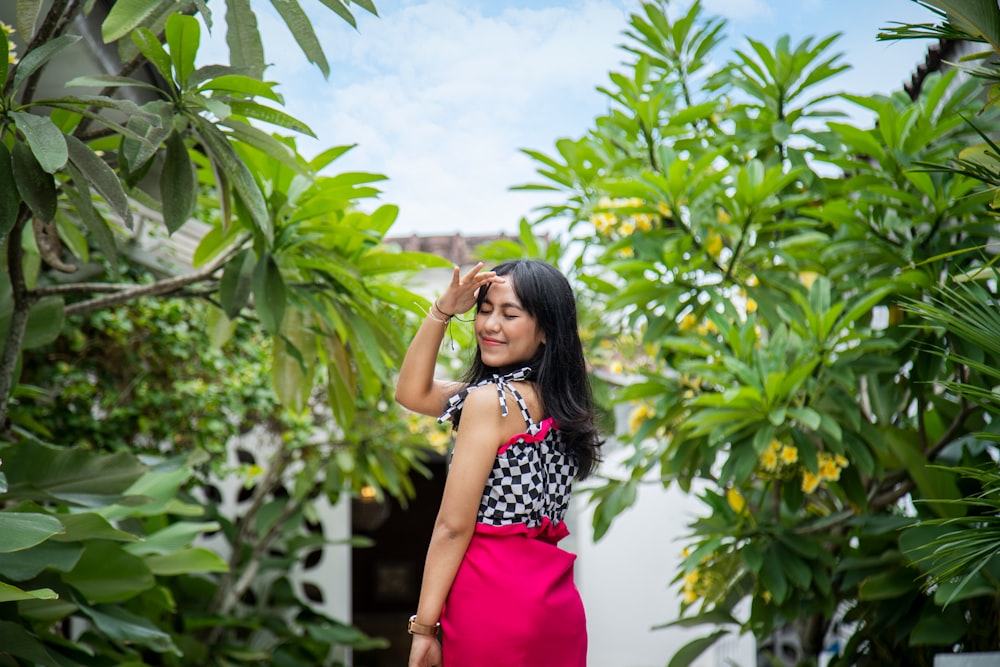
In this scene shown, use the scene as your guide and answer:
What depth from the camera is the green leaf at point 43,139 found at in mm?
1532

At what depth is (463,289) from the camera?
1664mm

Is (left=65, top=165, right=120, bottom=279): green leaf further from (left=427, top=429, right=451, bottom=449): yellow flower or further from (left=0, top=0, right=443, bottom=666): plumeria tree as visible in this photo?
(left=427, top=429, right=451, bottom=449): yellow flower

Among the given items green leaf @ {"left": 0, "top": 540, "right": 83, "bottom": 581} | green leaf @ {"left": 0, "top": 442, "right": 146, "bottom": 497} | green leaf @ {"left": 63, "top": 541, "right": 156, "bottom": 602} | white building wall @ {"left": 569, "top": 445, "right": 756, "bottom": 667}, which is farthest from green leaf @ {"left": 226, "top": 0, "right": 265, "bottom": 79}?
white building wall @ {"left": 569, "top": 445, "right": 756, "bottom": 667}

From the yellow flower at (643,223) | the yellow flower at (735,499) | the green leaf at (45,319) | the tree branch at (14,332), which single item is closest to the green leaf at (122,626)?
the tree branch at (14,332)

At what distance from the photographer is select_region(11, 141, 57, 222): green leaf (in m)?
1.69

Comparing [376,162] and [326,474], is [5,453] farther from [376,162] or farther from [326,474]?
[326,474]

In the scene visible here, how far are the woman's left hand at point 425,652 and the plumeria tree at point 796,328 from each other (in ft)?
3.67

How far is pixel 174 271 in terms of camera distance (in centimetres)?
388

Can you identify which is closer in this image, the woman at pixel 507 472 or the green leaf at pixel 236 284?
the woman at pixel 507 472

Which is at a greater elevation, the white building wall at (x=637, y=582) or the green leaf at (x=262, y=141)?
the green leaf at (x=262, y=141)

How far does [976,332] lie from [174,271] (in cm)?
315

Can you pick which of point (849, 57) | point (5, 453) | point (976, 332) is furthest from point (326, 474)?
point (976, 332)

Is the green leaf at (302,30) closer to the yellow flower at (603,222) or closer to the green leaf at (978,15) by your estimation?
the green leaf at (978,15)

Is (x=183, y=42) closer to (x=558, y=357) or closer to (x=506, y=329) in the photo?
(x=506, y=329)
